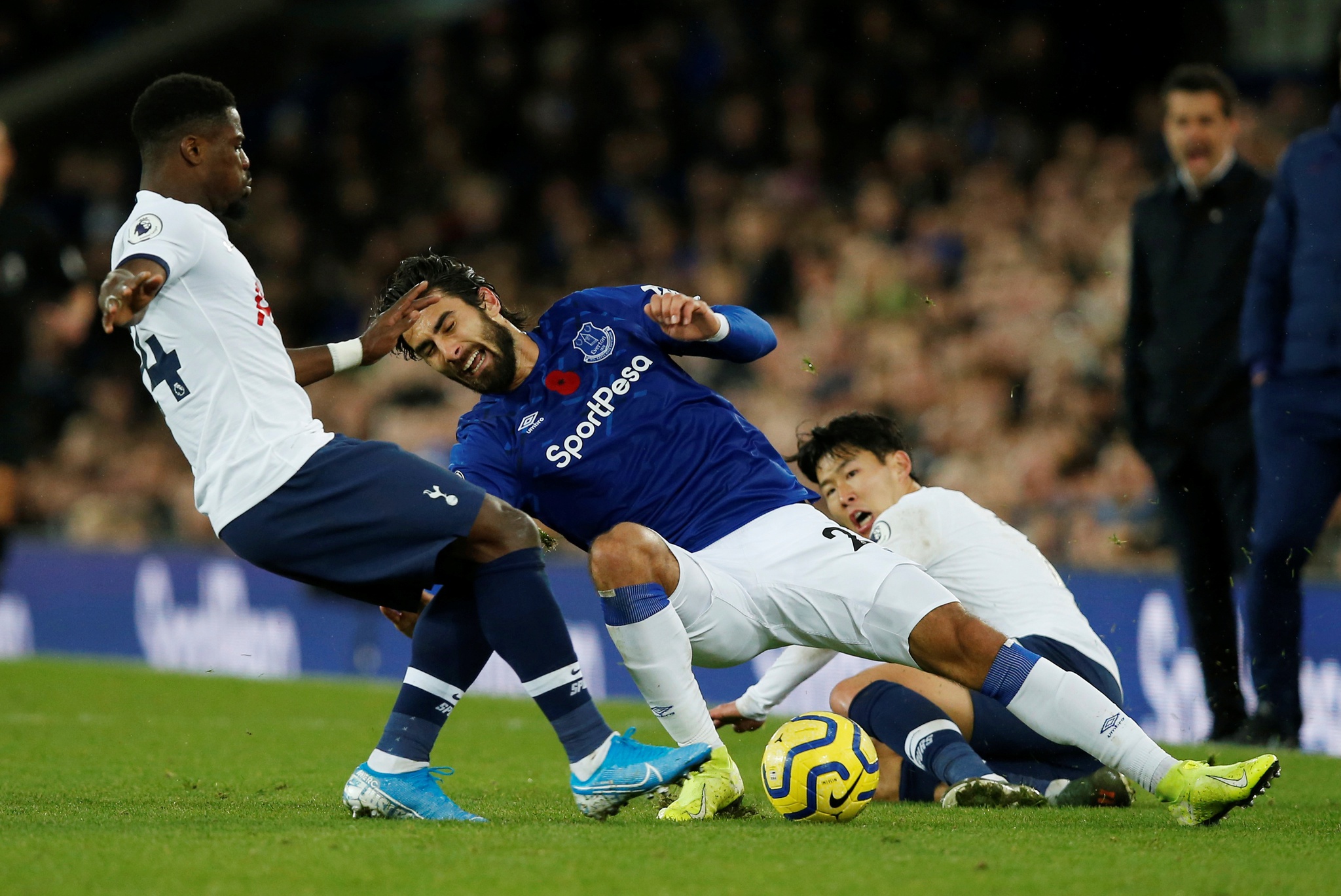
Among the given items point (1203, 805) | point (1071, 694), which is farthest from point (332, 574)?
point (1203, 805)

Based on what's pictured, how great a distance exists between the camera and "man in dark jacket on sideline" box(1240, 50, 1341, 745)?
242 inches

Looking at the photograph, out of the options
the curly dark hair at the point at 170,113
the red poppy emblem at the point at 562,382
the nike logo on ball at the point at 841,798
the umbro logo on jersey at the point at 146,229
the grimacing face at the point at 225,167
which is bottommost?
the nike logo on ball at the point at 841,798

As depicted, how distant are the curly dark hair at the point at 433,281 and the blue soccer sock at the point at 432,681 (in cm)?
86

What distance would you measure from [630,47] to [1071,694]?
11.9 meters

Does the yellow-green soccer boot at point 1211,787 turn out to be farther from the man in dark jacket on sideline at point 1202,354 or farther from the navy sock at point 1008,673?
the man in dark jacket on sideline at point 1202,354

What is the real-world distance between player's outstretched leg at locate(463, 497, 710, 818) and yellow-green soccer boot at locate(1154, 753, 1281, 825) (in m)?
1.16

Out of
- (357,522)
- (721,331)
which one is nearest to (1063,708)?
(721,331)

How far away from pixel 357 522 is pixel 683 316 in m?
1.14

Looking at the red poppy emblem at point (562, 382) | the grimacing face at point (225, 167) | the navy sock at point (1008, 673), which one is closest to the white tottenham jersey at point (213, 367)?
the grimacing face at point (225, 167)

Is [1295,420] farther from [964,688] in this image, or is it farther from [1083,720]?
[1083,720]

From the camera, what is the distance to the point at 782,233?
12211mm

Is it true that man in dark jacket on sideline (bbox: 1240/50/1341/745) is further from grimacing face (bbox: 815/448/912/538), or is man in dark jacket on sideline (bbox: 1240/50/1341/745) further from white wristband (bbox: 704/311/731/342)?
white wristband (bbox: 704/311/731/342)

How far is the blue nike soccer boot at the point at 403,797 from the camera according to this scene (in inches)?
165

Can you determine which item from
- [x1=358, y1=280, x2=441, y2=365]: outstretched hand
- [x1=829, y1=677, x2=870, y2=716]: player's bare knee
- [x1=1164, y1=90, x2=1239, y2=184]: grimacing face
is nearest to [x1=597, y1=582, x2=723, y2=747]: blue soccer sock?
[x1=829, y1=677, x2=870, y2=716]: player's bare knee
